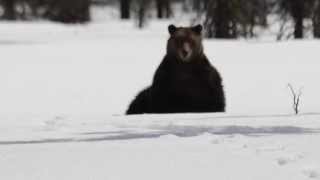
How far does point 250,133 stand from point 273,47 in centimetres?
1638

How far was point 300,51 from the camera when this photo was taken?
20.4 meters

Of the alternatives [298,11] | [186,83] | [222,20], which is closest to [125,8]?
[222,20]

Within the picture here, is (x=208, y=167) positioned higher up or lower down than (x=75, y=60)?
higher up

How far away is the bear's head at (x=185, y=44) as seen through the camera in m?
9.18

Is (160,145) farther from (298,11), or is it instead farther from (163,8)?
(163,8)

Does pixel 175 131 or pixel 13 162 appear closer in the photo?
pixel 13 162

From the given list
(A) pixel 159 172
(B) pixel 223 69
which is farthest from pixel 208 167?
(B) pixel 223 69

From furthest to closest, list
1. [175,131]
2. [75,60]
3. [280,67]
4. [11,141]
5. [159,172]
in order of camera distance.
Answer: [75,60], [280,67], [175,131], [11,141], [159,172]

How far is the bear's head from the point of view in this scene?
9.18 metres

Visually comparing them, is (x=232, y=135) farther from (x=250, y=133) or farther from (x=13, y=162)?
(x=13, y=162)

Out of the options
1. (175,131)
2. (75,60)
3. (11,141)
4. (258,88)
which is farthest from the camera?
(75,60)

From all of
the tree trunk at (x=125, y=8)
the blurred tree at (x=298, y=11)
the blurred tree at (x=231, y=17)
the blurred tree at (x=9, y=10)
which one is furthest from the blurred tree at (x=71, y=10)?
the blurred tree at (x=298, y=11)

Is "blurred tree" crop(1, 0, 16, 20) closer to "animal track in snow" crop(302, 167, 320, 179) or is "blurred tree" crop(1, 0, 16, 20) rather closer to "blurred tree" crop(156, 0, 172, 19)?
"blurred tree" crop(156, 0, 172, 19)

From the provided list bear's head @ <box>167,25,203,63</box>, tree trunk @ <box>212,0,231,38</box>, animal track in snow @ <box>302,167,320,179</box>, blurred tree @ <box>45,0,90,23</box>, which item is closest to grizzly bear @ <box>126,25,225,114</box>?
bear's head @ <box>167,25,203,63</box>
